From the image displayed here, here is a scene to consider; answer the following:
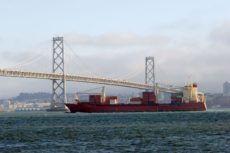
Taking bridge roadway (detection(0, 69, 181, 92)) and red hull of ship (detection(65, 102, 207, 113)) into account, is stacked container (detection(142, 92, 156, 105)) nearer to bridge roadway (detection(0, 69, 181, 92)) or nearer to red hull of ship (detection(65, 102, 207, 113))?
red hull of ship (detection(65, 102, 207, 113))

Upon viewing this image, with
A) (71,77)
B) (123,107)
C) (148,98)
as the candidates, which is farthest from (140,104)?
(71,77)

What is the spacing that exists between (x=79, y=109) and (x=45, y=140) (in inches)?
3207

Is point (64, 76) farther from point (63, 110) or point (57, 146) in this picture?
point (57, 146)

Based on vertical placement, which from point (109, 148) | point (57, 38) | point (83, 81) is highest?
point (57, 38)

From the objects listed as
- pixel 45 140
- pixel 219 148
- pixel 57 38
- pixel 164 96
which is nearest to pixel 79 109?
pixel 57 38

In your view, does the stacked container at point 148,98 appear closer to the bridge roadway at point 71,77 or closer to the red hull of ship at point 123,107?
the red hull of ship at point 123,107

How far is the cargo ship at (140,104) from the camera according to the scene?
125m

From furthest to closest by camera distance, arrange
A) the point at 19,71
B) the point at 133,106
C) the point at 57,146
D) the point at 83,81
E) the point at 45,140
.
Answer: the point at 133,106, the point at 83,81, the point at 19,71, the point at 45,140, the point at 57,146

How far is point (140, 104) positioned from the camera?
12744 centimetres

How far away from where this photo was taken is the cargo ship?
12494 cm

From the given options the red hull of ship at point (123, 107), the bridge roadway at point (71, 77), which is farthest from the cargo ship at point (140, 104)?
the bridge roadway at point (71, 77)

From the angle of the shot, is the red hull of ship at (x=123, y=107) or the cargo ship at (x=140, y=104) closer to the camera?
the red hull of ship at (x=123, y=107)

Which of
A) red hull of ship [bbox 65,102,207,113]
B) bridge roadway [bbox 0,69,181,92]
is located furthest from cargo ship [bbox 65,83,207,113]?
bridge roadway [bbox 0,69,181,92]

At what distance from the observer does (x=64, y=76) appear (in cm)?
12106
